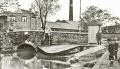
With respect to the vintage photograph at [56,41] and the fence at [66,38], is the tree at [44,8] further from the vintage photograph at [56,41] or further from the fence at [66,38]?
the fence at [66,38]

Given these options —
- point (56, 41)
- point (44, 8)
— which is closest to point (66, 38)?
point (56, 41)

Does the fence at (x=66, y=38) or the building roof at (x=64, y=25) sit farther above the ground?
the building roof at (x=64, y=25)

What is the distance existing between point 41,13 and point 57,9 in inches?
167

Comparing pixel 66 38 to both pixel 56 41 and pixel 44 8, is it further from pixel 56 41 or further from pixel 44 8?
pixel 44 8

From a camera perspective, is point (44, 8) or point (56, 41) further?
point (44, 8)

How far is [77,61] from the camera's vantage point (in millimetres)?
13281

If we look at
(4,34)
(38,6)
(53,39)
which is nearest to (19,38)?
(4,34)

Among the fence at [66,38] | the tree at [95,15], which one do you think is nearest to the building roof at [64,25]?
the tree at [95,15]

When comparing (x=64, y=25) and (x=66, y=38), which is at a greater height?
(x=64, y=25)

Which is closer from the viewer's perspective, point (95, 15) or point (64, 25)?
point (95, 15)

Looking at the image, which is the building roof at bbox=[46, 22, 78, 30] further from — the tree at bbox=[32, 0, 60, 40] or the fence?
the fence

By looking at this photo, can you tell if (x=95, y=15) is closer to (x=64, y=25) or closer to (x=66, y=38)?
(x=64, y=25)

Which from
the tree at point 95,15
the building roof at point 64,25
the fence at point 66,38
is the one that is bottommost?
the fence at point 66,38

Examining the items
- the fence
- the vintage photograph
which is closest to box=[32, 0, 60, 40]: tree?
the vintage photograph
